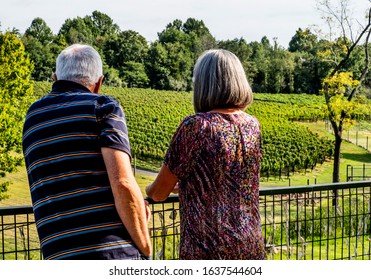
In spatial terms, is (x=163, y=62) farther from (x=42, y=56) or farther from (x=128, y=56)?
(x=42, y=56)

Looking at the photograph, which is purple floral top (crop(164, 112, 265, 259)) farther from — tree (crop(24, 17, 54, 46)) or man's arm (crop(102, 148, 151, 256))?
tree (crop(24, 17, 54, 46))

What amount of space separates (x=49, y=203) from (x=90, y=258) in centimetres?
26

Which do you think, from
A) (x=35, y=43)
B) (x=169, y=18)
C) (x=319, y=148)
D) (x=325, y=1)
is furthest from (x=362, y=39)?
(x=169, y=18)

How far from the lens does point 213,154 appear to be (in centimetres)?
222

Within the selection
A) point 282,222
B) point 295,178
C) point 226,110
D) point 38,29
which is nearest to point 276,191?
point 282,222

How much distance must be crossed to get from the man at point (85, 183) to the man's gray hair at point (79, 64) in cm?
9

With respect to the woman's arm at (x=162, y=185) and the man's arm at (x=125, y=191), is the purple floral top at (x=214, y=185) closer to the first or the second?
the woman's arm at (x=162, y=185)

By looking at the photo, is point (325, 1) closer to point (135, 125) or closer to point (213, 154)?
point (213, 154)

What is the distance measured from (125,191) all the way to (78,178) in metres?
0.18

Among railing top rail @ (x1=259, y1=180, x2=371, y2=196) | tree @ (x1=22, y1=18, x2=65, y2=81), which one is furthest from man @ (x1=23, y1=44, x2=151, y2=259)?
tree @ (x1=22, y1=18, x2=65, y2=81)

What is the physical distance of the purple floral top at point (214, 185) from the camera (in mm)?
2217

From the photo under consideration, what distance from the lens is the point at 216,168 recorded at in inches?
87.3

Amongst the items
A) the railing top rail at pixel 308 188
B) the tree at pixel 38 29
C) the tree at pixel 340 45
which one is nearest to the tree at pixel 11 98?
the tree at pixel 340 45

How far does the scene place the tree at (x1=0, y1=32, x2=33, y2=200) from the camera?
21.8 meters
